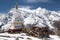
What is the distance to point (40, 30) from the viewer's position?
66.1 metres

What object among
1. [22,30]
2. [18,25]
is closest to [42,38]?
[22,30]

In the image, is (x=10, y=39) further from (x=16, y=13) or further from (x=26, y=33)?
(x=16, y=13)

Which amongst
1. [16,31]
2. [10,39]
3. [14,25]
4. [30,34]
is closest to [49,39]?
[30,34]

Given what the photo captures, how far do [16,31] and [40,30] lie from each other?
41.8 ft

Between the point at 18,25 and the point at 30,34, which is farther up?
the point at 18,25

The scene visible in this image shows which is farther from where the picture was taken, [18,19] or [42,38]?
[18,19]

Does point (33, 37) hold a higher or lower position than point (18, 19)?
lower

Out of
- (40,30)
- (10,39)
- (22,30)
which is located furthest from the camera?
(22,30)

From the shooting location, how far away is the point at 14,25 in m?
82.8

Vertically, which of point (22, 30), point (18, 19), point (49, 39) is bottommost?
point (49, 39)

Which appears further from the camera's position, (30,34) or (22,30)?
(22,30)

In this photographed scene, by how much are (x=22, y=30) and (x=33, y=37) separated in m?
11.6

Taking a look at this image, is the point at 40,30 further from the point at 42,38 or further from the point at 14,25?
the point at 14,25

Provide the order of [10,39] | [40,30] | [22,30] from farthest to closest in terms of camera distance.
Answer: [22,30] → [40,30] → [10,39]
